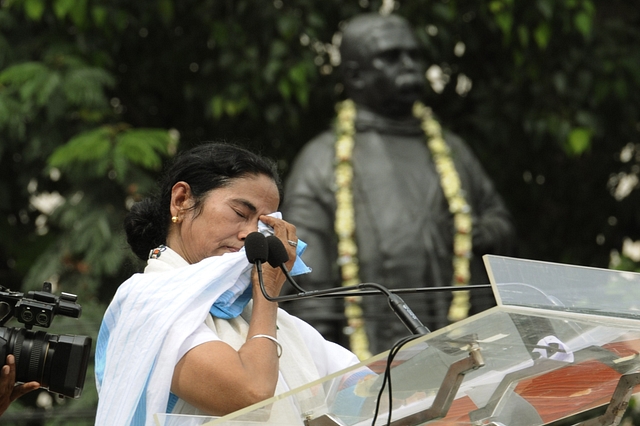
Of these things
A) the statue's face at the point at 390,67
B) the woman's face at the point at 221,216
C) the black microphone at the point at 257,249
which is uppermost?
the statue's face at the point at 390,67

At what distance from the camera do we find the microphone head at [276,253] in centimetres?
214

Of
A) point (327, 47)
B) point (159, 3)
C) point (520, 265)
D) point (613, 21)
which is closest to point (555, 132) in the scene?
point (613, 21)

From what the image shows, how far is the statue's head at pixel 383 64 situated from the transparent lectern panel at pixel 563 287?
11.5ft

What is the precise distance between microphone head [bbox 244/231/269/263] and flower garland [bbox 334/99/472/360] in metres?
2.89

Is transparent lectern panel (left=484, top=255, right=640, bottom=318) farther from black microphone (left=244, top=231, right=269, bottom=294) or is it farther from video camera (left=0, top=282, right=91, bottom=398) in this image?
video camera (left=0, top=282, right=91, bottom=398)

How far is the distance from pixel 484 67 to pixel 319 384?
5148 millimetres

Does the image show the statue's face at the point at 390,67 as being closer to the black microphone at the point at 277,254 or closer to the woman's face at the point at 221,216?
the woman's face at the point at 221,216

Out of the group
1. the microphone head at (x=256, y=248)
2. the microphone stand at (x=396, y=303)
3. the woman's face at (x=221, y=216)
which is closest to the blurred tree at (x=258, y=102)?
the woman's face at (x=221, y=216)

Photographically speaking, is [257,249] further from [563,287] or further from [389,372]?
[563,287]

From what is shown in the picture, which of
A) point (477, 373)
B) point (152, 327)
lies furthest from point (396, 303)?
point (152, 327)

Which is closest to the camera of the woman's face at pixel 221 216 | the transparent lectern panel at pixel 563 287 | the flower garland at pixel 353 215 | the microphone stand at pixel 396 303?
the transparent lectern panel at pixel 563 287

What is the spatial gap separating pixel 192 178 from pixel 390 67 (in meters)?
2.92

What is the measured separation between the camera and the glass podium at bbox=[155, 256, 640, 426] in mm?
1560

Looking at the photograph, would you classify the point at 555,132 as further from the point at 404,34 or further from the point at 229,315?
the point at 229,315
